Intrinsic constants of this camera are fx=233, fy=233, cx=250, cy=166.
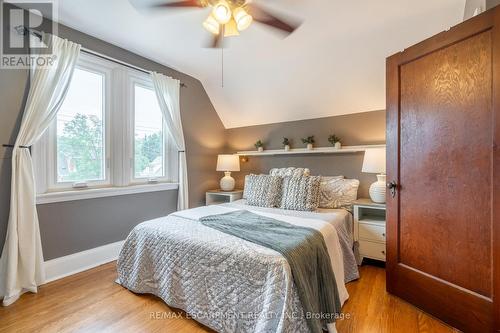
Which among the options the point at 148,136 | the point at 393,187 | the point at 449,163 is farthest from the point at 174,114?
the point at 449,163

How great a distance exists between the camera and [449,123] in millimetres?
1625

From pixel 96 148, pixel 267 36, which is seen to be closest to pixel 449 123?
pixel 267 36

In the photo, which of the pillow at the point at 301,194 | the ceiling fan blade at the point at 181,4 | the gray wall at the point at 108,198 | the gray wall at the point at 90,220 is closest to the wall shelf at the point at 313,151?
the pillow at the point at 301,194

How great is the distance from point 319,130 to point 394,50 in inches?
51.2

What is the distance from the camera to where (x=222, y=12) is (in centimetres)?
153

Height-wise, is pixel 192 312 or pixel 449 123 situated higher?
pixel 449 123

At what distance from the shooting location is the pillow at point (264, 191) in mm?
2828

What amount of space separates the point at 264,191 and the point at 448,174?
176 cm

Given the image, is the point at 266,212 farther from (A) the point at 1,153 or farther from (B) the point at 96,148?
(A) the point at 1,153

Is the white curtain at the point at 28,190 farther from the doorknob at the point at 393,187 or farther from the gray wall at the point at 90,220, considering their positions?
the doorknob at the point at 393,187

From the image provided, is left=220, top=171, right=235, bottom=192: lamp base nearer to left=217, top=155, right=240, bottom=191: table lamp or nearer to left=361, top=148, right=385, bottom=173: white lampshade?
left=217, top=155, right=240, bottom=191: table lamp

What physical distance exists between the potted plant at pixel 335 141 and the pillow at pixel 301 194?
2.20 feet

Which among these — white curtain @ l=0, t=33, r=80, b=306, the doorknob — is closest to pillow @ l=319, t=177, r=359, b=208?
the doorknob

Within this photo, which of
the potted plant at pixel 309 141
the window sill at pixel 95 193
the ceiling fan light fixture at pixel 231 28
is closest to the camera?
the ceiling fan light fixture at pixel 231 28
